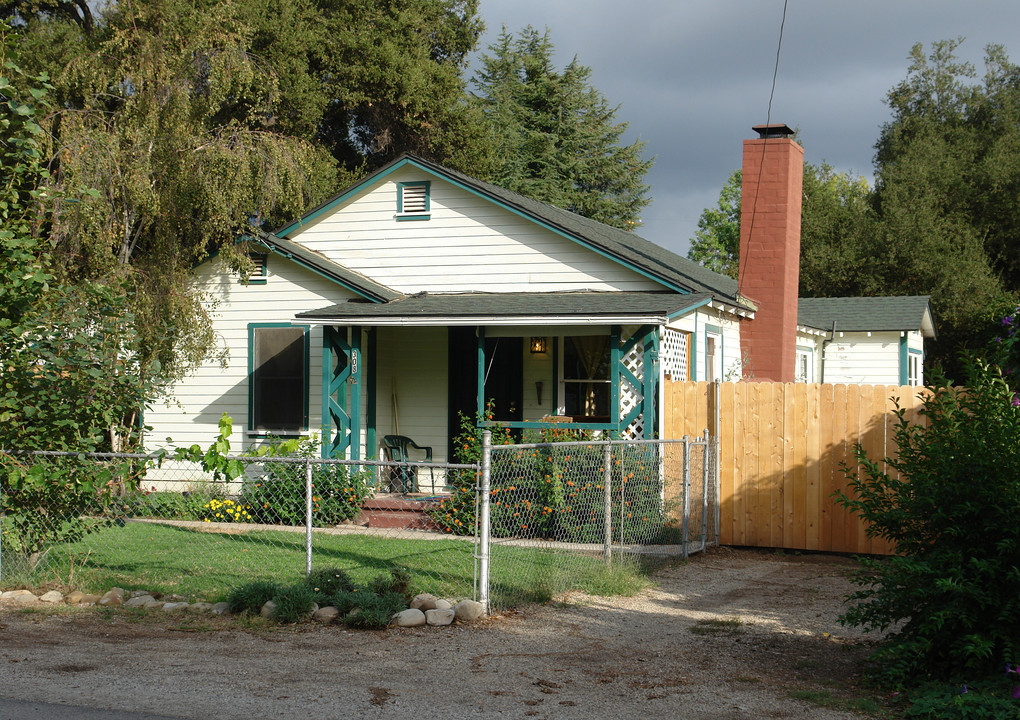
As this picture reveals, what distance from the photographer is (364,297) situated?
14.5 m

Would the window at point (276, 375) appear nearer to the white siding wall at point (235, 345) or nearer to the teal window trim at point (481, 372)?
the white siding wall at point (235, 345)

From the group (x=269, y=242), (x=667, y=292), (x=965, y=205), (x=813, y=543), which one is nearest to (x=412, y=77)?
(x=269, y=242)

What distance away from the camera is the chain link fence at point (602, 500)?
1049cm

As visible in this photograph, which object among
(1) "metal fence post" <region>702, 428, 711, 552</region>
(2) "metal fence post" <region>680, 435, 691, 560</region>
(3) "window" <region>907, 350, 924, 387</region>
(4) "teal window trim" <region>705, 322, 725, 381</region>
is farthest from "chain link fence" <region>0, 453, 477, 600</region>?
(3) "window" <region>907, 350, 924, 387</region>

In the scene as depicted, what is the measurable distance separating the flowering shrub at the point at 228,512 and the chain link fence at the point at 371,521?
2 cm

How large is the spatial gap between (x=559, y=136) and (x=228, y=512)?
28.6m

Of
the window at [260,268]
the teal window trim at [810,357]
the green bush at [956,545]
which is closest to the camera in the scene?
the green bush at [956,545]

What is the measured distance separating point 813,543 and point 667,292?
14.5 feet

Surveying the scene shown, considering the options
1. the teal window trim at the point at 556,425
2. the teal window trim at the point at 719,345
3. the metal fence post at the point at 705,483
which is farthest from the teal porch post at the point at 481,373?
the teal window trim at the point at 719,345

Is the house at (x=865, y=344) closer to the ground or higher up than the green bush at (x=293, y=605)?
higher up

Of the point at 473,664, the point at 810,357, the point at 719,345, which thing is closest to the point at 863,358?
A: the point at 810,357

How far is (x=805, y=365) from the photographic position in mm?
22141

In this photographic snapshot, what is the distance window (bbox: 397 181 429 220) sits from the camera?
15508 mm

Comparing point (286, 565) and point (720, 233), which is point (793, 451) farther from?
point (720, 233)
